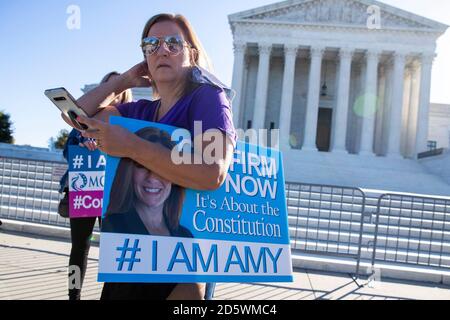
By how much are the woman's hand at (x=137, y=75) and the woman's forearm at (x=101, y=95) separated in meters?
0.02

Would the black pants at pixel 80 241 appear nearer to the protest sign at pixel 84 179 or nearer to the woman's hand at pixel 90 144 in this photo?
the protest sign at pixel 84 179

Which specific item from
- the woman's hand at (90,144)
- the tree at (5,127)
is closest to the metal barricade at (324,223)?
the woman's hand at (90,144)

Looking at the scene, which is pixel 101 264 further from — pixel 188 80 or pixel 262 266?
pixel 188 80

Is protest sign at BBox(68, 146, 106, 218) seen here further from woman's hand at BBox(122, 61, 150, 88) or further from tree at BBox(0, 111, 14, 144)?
tree at BBox(0, 111, 14, 144)

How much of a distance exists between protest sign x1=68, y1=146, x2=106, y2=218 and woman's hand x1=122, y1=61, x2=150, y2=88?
1.59 meters

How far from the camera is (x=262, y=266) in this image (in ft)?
5.03

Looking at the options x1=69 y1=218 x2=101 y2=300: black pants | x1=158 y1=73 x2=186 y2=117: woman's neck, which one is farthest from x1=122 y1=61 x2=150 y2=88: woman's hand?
x1=69 y1=218 x2=101 y2=300: black pants

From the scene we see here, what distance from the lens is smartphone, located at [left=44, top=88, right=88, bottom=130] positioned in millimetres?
1369

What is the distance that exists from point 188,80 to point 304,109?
36147mm

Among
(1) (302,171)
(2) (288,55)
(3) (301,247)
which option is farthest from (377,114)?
(3) (301,247)

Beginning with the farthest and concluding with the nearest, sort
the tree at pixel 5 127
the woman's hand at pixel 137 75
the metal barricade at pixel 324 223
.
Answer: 1. the tree at pixel 5 127
2. the metal barricade at pixel 324 223
3. the woman's hand at pixel 137 75

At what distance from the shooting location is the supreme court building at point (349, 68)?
103 feet

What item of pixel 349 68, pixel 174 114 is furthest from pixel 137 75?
pixel 349 68

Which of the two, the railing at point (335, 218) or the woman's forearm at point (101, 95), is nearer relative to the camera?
the woman's forearm at point (101, 95)
